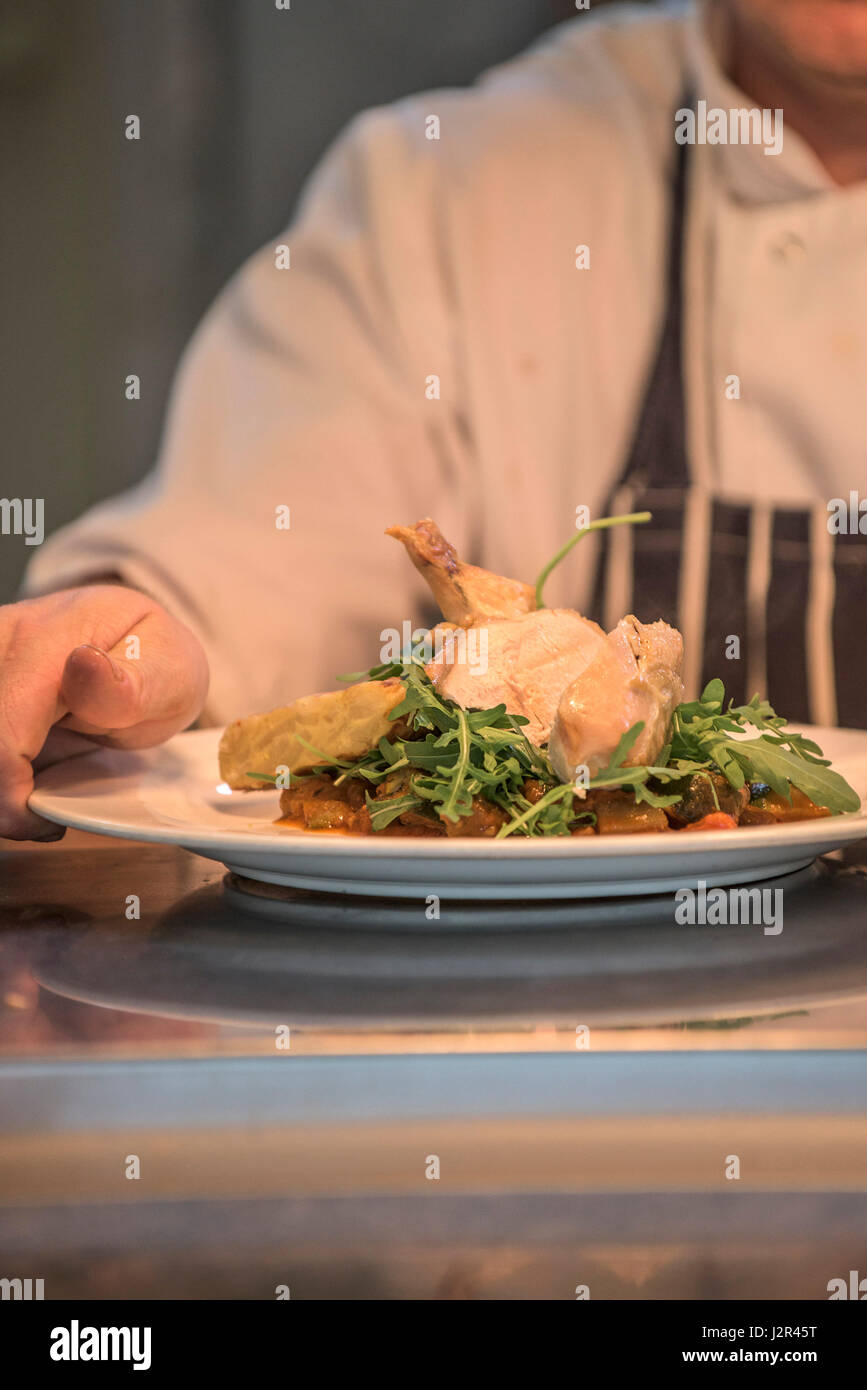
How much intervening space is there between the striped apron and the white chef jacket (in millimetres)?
18

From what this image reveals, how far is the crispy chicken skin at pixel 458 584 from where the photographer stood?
76 cm

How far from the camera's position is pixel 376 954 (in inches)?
21.5

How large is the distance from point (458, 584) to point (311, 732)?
0.43ft

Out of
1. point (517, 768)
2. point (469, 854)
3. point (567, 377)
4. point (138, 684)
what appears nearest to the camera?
point (469, 854)

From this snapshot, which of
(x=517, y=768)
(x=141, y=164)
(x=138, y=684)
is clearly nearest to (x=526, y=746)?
(x=517, y=768)

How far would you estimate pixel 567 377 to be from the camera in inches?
68.5

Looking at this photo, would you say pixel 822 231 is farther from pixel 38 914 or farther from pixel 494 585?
pixel 38 914

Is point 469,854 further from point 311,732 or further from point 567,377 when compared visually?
point 567,377

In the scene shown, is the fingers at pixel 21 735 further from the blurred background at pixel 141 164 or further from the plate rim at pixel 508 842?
the blurred background at pixel 141 164

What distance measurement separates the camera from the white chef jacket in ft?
5.28

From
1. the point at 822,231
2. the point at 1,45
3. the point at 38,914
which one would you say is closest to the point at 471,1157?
the point at 38,914

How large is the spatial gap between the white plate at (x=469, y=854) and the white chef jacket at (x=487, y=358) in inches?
35.2

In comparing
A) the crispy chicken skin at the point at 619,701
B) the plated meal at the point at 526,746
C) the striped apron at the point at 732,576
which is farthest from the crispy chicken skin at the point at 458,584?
the striped apron at the point at 732,576

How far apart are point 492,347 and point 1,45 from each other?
176 centimetres
